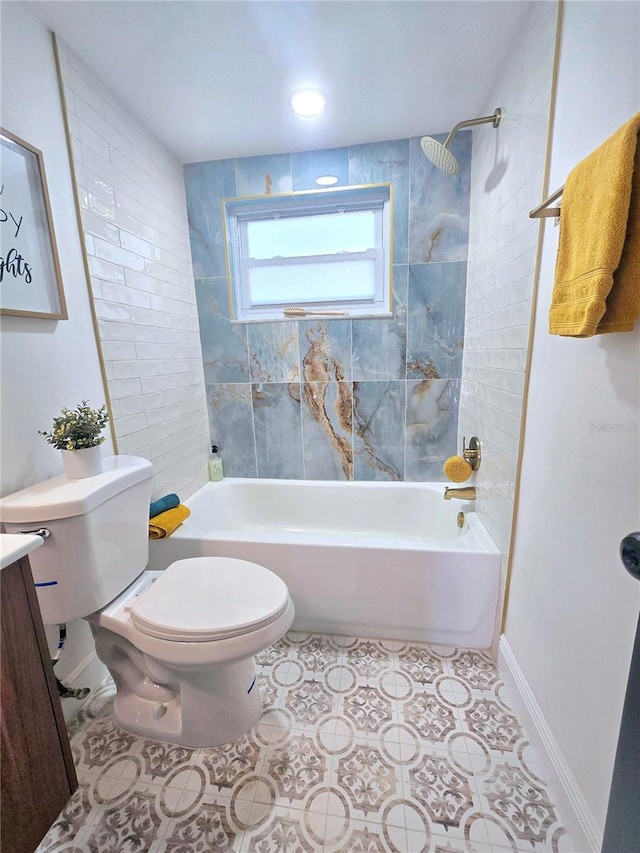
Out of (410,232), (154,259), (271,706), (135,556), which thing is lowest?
(271,706)

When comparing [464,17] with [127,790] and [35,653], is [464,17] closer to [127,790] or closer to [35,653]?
[35,653]

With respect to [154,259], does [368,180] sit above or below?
above

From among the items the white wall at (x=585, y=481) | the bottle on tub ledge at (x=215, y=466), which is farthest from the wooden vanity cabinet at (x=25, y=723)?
the bottle on tub ledge at (x=215, y=466)

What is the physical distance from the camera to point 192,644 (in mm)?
980

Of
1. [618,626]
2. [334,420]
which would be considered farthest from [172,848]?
[334,420]

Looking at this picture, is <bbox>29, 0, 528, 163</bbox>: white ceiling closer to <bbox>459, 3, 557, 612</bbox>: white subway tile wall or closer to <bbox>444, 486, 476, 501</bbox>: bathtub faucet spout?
<bbox>459, 3, 557, 612</bbox>: white subway tile wall

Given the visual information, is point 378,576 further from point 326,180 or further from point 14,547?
point 326,180

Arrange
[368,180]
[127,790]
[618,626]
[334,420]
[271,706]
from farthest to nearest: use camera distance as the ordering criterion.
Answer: [334,420] < [368,180] < [271,706] < [127,790] < [618,626]

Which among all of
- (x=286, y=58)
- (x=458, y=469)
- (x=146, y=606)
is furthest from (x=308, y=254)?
(x=146, y=606)

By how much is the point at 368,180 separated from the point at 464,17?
741mm

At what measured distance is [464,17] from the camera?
3.77 ft

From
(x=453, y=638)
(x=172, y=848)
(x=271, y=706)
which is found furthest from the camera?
(x=453, y=638)

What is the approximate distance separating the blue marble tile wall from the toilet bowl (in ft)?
3.48

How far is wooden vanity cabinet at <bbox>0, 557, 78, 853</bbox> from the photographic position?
2.36 ft
